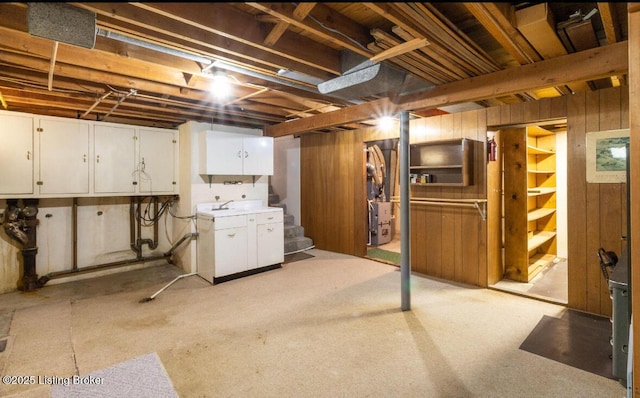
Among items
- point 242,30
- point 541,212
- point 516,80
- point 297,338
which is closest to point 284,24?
point 242,30

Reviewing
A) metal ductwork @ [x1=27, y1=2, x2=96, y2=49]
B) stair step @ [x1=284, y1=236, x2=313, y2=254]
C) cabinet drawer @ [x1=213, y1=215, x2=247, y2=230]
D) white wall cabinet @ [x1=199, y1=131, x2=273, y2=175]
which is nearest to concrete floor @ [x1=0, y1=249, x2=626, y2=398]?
cabinet drawer @ [x1=213, y1=215, x2=247, y2=230]

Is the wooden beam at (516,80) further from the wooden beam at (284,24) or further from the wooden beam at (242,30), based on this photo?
the wooden beam at (284,24)

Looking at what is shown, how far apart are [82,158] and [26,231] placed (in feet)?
3.49

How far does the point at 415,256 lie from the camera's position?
14.5ft

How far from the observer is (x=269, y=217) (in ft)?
15.2

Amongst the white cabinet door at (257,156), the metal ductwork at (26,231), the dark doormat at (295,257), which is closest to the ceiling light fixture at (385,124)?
the white cabinet door at (257,156)

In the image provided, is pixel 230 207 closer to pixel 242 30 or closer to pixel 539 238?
pixel 242 30

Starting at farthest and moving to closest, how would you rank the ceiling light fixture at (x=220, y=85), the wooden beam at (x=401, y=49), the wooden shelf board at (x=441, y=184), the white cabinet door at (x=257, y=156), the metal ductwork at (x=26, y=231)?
the white cabinet door at (x=257, y=156), the wooden shelf board at (x=441, y=184), the metal ductwork at (x=26, y=231), the ceiling light fixture at (x=220, y=85), the wooden beam at (x=401, y=49)

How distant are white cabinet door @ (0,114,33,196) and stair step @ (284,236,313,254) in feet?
11.5

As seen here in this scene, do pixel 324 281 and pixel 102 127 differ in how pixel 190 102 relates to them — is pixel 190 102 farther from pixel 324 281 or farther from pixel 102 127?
pixel 324 281

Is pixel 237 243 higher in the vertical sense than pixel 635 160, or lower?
lower

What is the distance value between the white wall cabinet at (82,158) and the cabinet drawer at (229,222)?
1181 mm

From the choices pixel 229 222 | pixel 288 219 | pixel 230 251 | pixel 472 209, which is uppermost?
pixel 472 209

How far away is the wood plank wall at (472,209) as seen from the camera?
2973 millimetres
